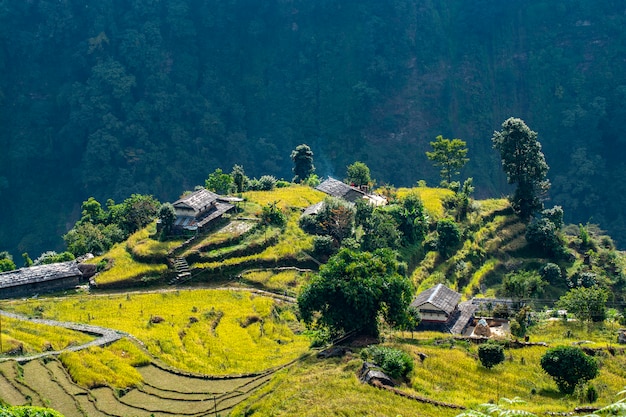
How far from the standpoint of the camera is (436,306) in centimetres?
4456

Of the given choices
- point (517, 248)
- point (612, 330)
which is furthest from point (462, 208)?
point (612, 330)

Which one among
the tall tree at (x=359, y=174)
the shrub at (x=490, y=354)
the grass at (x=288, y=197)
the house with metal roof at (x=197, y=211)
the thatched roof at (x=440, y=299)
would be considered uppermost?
the tall tree at (x=359, y=174)

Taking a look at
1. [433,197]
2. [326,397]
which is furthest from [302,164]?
[326,397]

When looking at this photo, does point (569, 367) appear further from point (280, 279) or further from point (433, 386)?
point (280, 279)

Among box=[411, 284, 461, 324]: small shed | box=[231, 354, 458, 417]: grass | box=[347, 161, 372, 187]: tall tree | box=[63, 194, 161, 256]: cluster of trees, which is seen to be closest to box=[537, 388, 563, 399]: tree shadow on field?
box=[231, 354, 458, 417]: grass

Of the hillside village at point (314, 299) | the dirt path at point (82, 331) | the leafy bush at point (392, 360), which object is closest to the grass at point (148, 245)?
the hillside village at point (314, 299)

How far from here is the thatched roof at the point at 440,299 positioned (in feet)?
148

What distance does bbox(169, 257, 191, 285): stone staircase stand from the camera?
51594 millimetres

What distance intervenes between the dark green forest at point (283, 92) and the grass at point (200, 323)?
211 feet

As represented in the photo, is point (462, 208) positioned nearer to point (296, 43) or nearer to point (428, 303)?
point (428, 303)

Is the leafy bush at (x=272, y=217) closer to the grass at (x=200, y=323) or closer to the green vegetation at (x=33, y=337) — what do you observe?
the grass at (x=200, y=323)

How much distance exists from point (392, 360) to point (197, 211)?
30.8 m

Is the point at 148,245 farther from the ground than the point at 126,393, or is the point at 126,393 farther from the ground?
the point at 148,245

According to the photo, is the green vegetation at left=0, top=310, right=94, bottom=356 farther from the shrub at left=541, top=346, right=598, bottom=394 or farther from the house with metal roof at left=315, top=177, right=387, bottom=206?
the house with metal roof at left=315, top=177, right=387, bottom=206
